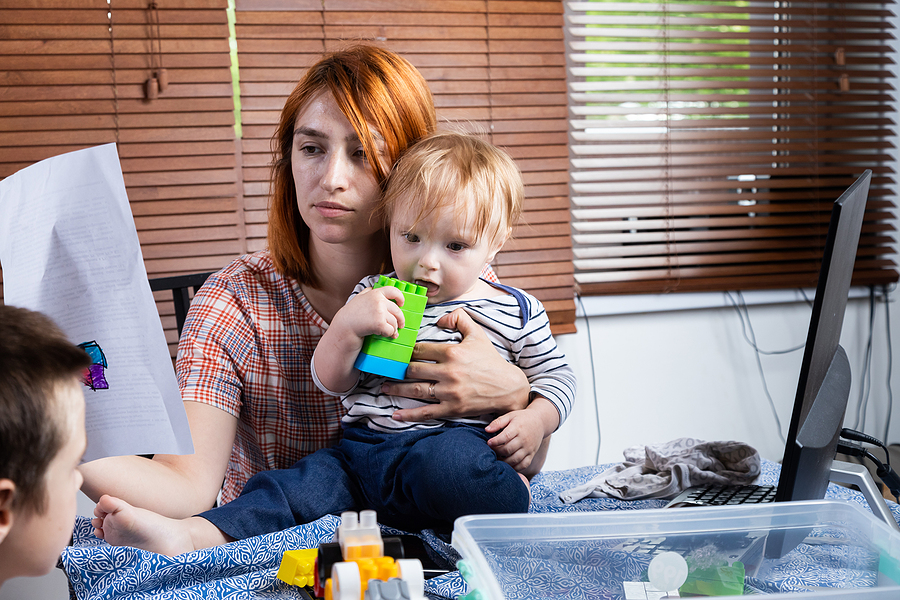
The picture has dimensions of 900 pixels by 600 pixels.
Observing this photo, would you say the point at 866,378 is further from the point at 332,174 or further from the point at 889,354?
the point at 332,174

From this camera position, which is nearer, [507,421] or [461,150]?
[507,421]

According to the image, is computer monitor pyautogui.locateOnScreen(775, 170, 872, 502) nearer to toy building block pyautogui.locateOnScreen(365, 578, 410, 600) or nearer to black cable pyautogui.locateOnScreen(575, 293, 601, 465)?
toy building block pyautogui.locateOnScreen(365, 578, 410, 600)

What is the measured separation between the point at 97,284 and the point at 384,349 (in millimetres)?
401

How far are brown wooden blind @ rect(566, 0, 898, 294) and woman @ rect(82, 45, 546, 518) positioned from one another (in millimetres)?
1346

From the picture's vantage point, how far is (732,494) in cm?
99

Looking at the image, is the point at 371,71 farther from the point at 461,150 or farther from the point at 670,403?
the point at 670,403

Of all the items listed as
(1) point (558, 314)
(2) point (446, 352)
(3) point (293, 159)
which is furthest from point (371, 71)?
(1) point (558, 314)

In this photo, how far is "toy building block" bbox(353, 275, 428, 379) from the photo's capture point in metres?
0.94

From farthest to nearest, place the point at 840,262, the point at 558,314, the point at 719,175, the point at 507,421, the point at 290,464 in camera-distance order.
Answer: the point at 719,175, the point at 558,314, the point at 290,464, the point at 507,421, the point at 840,262

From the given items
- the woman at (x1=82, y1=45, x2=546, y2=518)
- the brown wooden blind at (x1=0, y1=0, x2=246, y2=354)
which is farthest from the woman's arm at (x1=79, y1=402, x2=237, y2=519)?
the brown wooden blind at (x1=0, y1=0, x2=246, y2=354)

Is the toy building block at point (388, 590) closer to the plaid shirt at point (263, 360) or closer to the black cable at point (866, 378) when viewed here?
Result: the plaid shirt at point (263, 360)

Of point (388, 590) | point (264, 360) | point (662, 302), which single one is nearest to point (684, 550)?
point (388, 590)

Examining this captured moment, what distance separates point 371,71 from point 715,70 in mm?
1775

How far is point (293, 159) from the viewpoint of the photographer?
1.12 meters
